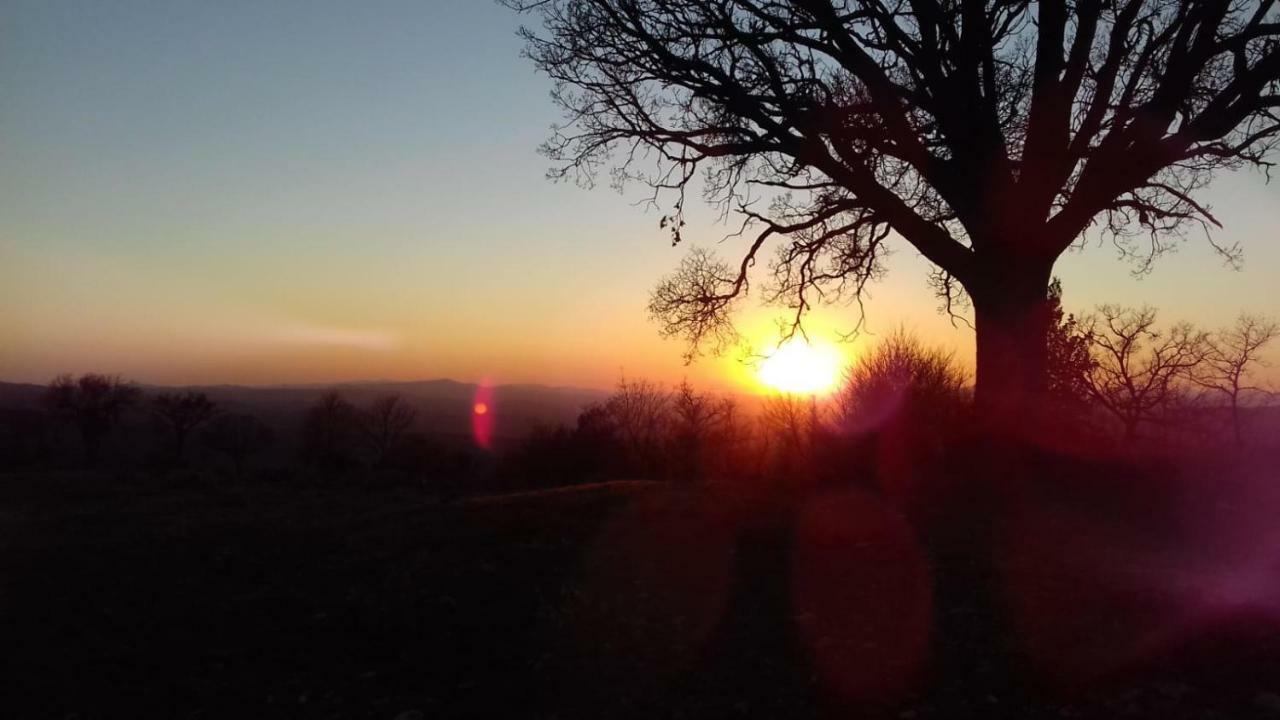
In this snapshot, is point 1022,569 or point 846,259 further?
point 846,259

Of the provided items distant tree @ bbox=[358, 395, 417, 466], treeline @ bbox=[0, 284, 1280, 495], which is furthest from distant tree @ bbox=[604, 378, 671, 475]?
distant tree @ bbox=[358, 395, 417, 466]

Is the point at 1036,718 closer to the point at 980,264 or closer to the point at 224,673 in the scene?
the point at 224,673

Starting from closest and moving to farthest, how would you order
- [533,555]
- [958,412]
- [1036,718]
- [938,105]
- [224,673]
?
[1036,718]
[224,673]
[533,555]
[938,105]
[958,412]

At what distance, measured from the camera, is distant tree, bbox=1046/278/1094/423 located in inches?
454

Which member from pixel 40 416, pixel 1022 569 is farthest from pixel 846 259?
pixel 40 416

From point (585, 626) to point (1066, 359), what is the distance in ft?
29.8

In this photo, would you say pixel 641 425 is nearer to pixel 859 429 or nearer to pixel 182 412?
pixel 859 429

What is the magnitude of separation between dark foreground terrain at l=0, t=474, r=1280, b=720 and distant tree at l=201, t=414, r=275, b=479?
152 feet

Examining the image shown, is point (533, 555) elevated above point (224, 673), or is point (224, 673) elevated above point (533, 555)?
point (533, 555)

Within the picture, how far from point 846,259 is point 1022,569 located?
5926 millimetres

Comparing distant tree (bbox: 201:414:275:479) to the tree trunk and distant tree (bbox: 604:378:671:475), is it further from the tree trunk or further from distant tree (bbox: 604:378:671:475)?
the tree trunk

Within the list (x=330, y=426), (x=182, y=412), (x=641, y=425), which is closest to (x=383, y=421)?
(x=330, y=426)

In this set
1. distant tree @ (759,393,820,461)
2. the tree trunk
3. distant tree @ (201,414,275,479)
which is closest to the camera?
the tree trunk

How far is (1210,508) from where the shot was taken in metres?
7.91
